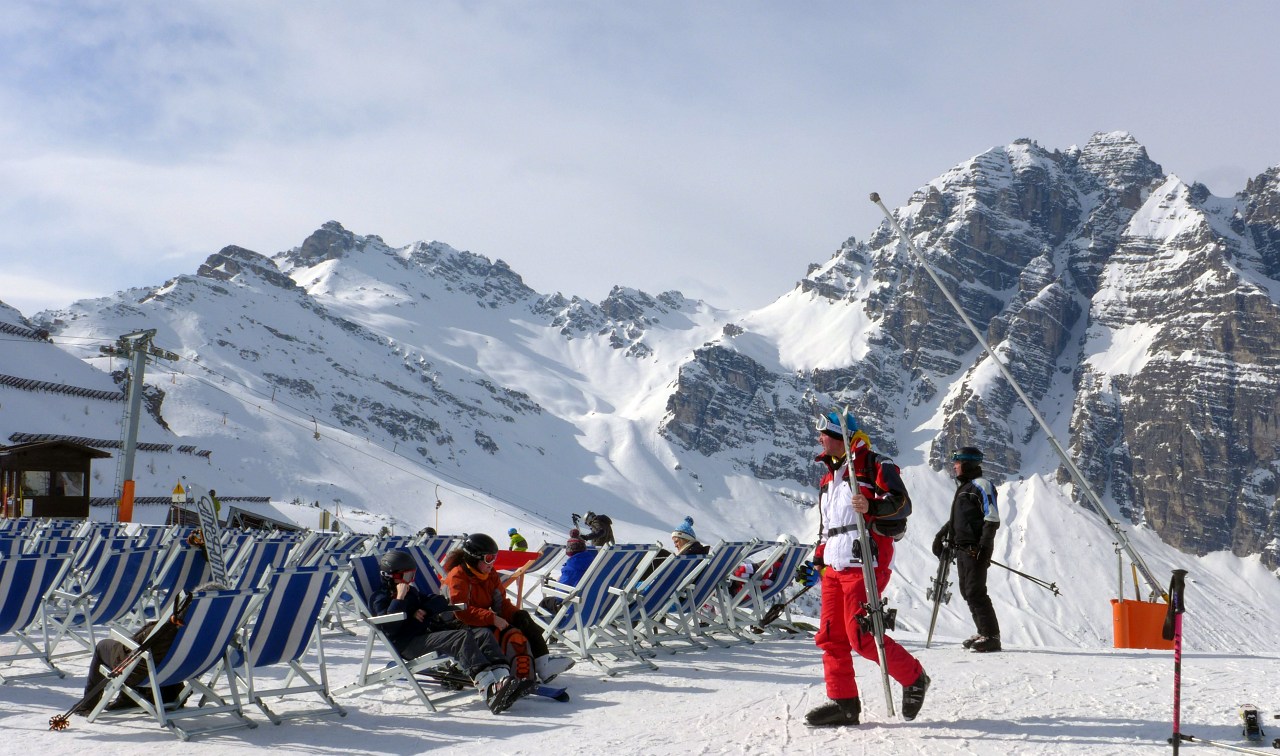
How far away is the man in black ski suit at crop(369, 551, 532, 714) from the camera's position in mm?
6445

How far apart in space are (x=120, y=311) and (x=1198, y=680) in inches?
7272

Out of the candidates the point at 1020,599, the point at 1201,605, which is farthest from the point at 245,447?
the point at 1201,605

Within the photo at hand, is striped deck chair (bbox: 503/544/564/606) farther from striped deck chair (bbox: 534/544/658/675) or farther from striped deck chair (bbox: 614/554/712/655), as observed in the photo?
striped deck chair (bbox: 614/554/712/655)

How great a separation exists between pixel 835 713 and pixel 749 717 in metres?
0.63

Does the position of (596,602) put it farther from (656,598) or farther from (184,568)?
(184,568)

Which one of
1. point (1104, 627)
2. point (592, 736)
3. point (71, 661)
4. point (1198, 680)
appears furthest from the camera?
point (1104, 627)

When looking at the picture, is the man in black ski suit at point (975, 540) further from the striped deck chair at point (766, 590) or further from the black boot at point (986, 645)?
the striped deck chair at point (766, 590)

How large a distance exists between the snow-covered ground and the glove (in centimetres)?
308

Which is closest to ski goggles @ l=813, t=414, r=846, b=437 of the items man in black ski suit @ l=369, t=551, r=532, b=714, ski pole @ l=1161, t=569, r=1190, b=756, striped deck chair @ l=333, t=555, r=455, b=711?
ski pole @ l=1161, t=569, r=1190, b=756

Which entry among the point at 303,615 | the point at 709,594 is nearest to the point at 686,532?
the point at 709,594

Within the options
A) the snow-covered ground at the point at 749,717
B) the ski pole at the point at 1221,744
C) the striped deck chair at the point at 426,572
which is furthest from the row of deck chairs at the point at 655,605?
the ski pole at the point at 1221,744

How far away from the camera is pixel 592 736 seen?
18.8ft

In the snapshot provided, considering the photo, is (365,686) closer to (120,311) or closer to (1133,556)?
(1133,556)

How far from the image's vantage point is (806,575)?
1151 centimetres
